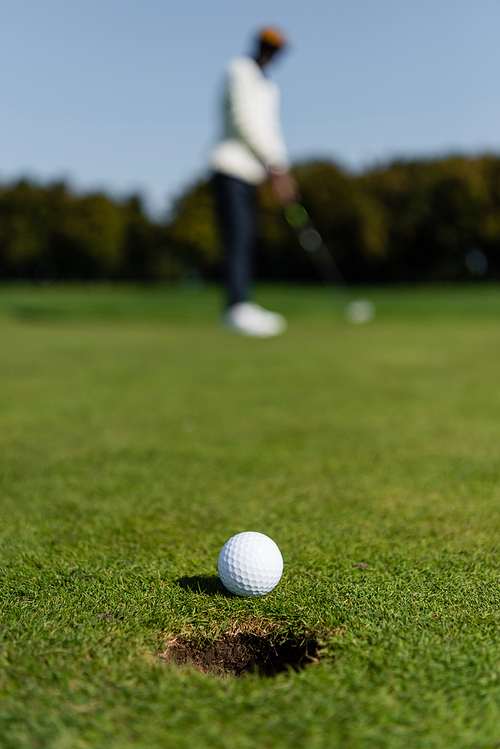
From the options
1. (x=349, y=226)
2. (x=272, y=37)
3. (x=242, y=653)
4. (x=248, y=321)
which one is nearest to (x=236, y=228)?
(x=248, y=321)

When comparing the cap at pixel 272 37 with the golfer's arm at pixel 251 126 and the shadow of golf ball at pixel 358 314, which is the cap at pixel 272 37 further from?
the shadow of golf ball at pixel 358 314

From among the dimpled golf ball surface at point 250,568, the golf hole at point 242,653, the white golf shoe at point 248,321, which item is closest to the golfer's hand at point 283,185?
the white golf shoe at point 248,321

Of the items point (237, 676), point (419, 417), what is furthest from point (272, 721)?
point (419, 417)

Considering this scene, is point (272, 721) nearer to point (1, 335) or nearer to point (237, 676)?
point (237, 676)

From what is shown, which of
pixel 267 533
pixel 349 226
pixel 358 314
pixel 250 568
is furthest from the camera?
pixel 349 226

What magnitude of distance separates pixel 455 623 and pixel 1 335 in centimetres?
1048

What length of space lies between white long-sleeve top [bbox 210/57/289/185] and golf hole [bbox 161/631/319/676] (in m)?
5.22

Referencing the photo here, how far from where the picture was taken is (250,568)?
67.2 inches

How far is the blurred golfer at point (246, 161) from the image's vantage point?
20.2 feet

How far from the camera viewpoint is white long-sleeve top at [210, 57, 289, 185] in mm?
6137

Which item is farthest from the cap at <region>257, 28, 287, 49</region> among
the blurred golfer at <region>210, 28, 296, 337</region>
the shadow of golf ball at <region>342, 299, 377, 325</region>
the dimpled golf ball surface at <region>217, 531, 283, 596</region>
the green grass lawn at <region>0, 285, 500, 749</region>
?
the dimpled golf ball surface at <region>217, 531, 283, 596</region>

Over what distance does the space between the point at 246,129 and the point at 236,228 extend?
0.92 metres

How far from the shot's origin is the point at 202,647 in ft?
5.16

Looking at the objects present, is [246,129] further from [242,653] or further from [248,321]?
[242,653]
